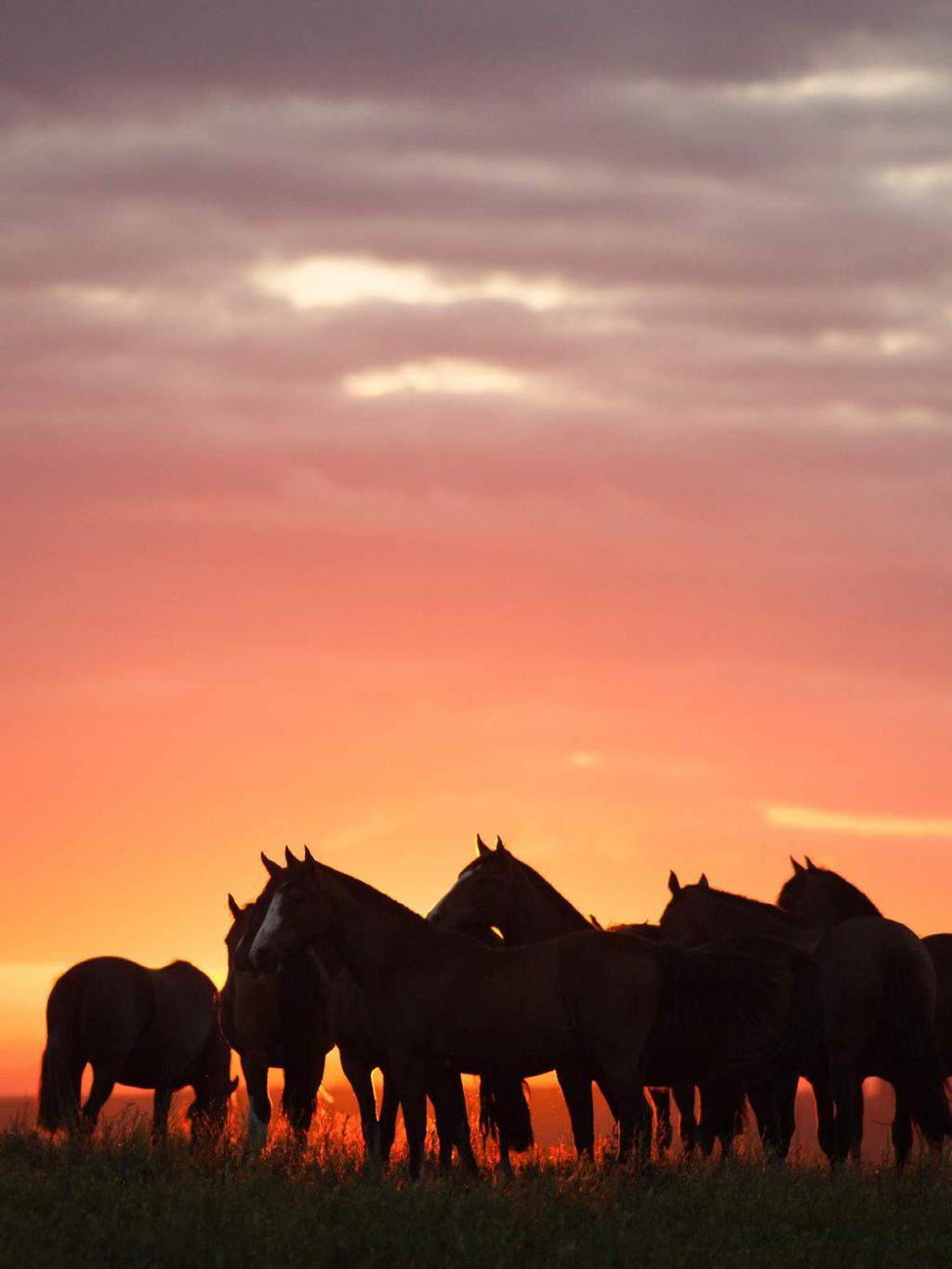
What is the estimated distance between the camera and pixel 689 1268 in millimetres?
11914

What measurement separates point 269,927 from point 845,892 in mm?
7123

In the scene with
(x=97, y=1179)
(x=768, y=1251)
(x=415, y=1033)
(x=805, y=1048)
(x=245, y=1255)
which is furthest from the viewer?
(x=805, y=1048)

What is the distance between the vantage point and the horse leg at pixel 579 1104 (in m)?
15.0

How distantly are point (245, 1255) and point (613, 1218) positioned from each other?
8.60 ft

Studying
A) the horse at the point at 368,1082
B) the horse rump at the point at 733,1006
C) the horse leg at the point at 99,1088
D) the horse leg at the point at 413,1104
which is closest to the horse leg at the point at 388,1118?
the horse at the point at 368,1082

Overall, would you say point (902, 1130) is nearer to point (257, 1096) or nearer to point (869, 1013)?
point (869, 1013)

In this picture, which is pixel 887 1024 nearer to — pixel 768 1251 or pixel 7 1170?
pixel 768 1251

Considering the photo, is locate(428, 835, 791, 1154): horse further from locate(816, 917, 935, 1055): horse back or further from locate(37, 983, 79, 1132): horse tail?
locate(37, 983, 79, 1132): horse tail

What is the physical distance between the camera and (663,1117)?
17.9 metres

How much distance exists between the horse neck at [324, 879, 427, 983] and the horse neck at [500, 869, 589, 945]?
7.54ft

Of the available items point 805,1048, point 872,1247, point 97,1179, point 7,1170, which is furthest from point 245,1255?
point 805,1048

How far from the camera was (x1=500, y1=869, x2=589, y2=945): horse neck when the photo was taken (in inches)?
650

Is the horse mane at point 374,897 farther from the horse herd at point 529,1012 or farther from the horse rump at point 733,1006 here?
the horse rump at point 733,1006

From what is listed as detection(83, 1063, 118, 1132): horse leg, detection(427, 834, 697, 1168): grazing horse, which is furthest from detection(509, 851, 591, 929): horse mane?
detection(83, 1063, 118, 1132): horse leg
